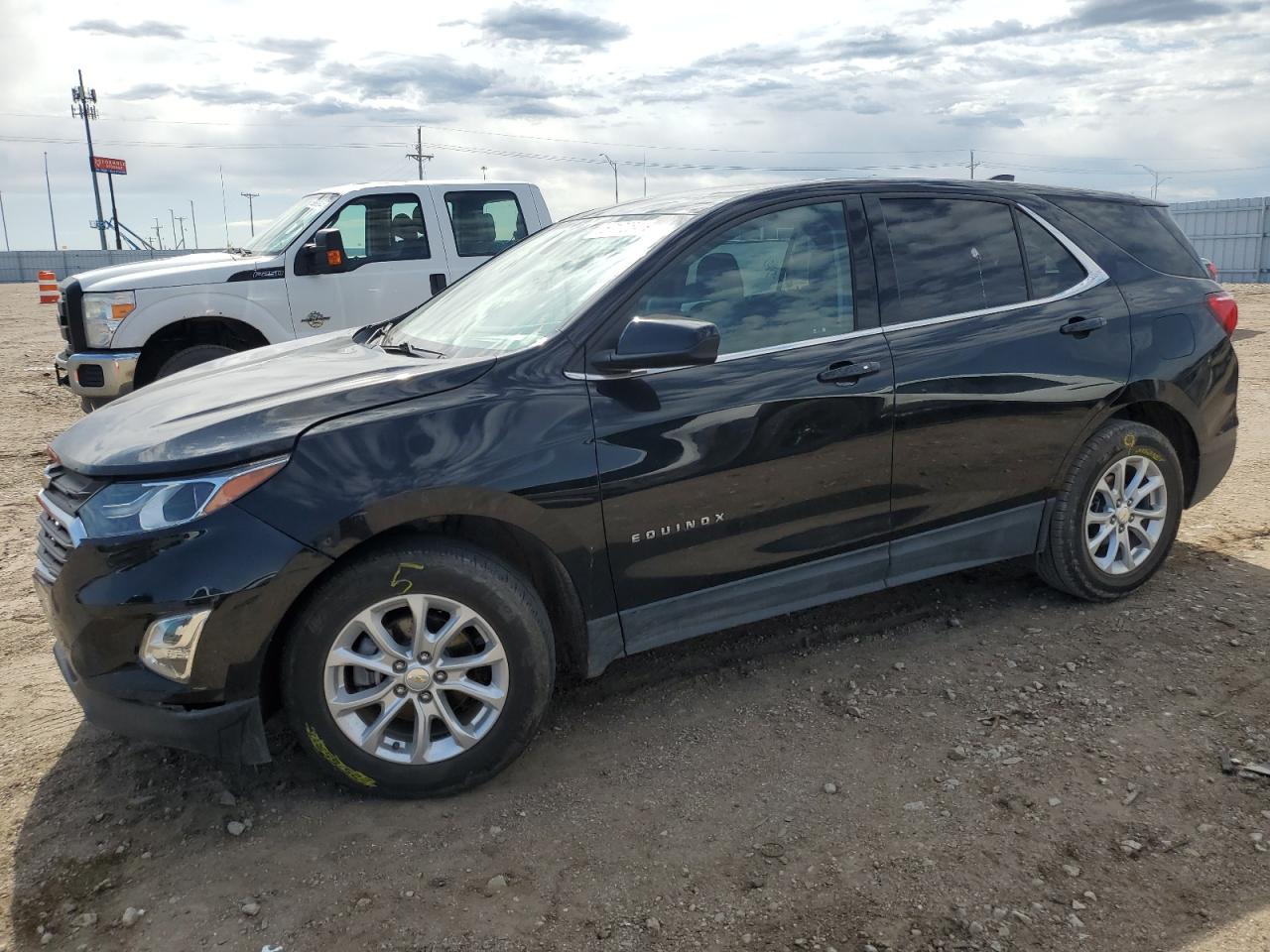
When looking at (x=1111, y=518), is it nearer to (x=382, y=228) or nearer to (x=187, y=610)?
(x=187, y=610)

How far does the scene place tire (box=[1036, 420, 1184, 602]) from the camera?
433 cm

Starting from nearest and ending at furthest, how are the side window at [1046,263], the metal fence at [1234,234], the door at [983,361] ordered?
1. the door at [983,361]
2. the side window at [1046,263]
3. the metal fence at [1234,234]

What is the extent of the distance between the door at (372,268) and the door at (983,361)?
552cm

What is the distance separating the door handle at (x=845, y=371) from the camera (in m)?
3.64

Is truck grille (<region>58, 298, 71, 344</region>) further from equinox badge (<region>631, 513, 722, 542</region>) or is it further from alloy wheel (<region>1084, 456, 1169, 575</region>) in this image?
alloy wheel (<region>1084, 456, 1169, 575</region>)

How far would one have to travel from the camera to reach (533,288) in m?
3.85

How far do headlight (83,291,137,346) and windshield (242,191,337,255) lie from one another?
1132mm

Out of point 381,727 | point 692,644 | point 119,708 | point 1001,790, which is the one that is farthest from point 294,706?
point 1001,790

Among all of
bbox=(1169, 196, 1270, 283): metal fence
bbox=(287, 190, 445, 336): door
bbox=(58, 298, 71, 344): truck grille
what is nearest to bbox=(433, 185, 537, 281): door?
bbox=(287, 190, 445, 336): door

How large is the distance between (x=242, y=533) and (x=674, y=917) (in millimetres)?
1541

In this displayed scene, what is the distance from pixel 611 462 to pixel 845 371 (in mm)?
968

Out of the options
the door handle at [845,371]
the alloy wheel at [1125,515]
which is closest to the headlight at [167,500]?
the door handle at [845,371]

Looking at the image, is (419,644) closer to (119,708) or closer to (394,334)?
(119,708)

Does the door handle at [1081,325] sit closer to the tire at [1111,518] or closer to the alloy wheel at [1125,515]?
the tire at [1111,518]
